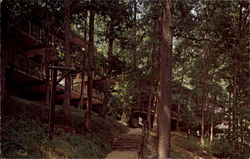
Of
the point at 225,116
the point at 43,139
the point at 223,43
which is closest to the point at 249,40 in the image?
the point at 223,43

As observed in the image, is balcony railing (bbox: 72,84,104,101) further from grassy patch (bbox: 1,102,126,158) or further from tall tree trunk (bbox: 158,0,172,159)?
tall tree trunk (bbox: 158,0,172,159)

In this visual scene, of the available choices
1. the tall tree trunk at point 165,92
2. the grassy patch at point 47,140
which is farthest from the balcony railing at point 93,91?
the tall tree trunk at point 165,92

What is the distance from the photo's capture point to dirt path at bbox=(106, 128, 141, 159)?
15.6 meters

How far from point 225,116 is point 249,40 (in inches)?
193

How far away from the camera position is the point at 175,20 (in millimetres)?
19969

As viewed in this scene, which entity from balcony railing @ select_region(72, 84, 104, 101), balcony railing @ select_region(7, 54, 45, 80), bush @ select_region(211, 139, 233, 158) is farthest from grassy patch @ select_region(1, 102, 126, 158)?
balcony railing @ select_region(72, 84, 104, 101)

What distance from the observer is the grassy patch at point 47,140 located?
404 inches

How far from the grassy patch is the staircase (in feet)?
3.66

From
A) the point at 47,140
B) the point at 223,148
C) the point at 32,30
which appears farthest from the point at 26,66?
the point at 223,148

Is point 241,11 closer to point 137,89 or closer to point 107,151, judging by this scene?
point 137,89

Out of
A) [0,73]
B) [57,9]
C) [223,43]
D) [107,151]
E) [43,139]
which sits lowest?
[107,151]

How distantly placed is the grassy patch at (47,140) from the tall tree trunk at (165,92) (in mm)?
3679

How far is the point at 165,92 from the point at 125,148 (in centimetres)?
752

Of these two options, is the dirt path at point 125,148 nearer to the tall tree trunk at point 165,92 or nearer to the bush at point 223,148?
the tall tree trunk at point 165,92
